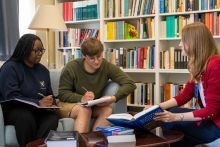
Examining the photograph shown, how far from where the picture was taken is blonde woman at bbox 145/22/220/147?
71.9 inches

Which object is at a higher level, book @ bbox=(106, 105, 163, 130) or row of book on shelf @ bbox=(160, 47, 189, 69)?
row of book on shelf @ bbox=(160, 47, 189, 69)

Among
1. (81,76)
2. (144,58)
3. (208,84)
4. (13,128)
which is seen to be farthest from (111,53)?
(208,84)

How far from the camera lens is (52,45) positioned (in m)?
4.28

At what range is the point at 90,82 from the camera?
8.76ft

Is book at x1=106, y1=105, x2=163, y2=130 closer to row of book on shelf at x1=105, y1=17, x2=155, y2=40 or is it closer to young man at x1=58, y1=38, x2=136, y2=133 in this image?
young man at x1=58, y1=38, x2=136, y2=133

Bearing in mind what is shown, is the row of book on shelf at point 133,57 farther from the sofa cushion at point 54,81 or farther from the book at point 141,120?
the book at point 141,120

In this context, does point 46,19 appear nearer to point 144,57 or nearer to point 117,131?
point 144,57

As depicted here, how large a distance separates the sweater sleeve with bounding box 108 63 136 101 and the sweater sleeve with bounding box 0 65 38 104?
654 millimetres

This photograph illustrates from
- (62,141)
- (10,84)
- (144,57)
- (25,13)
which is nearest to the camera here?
(62,141)

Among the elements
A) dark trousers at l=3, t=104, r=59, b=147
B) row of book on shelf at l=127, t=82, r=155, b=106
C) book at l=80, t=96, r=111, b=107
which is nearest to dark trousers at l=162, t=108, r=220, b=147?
book at l=80, t=96, r=111, b=107

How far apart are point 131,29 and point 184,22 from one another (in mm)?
630

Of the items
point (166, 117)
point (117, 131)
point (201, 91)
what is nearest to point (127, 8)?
point (201, 91)

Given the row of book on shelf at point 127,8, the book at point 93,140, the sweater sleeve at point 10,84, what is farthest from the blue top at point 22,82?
the row of book on shelf at point 127,8

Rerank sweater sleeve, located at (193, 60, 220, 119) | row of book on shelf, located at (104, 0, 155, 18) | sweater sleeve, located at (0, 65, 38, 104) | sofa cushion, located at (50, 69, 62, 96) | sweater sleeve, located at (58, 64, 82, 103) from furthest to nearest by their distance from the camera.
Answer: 1. row of book on shelf, located at (104, 0, 155, 18)
2. sofa cushion, located at (50, 69, 62, 96)
3. sweater sleeve, located at (58, 64, 82, 103)
4. sweater sleeve, located at (0, 65, 38, 104)
5. sweater sleeve, located at (193, 60, 220, 119)
